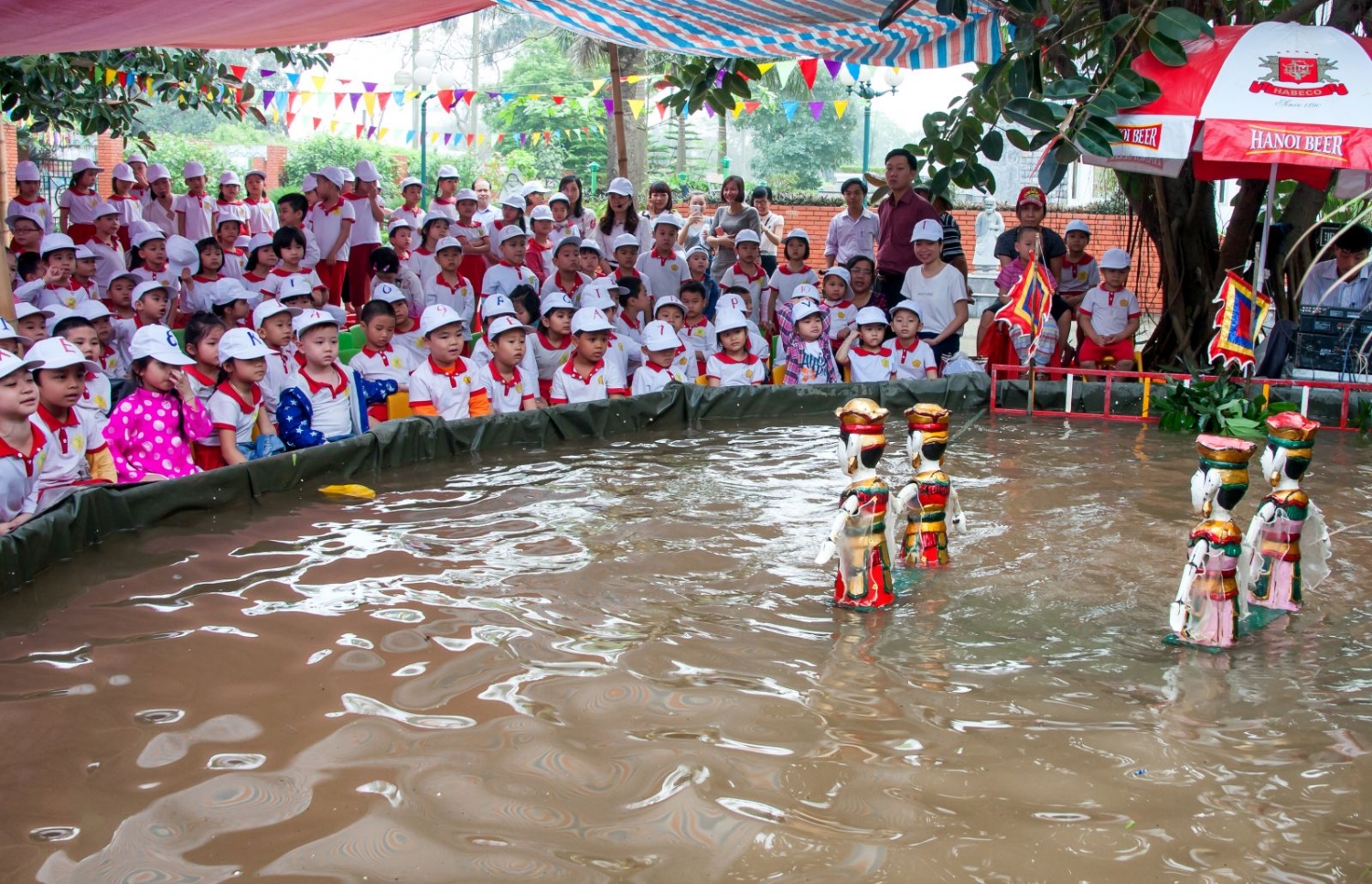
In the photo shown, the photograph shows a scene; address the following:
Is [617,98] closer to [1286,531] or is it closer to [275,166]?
[1286,531]

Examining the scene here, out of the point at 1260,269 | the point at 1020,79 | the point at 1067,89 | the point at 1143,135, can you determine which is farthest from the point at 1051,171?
the point at 1260,269

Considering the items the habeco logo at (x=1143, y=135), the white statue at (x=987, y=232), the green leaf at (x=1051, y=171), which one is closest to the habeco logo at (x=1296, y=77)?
the habeco logo at (x=1143, y=135)

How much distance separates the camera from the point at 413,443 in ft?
23.6

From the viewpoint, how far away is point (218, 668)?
4035mm

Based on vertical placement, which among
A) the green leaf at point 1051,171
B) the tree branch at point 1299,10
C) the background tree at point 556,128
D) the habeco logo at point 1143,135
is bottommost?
the green leaf at point 1051,171

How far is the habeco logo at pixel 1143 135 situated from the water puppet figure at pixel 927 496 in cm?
351

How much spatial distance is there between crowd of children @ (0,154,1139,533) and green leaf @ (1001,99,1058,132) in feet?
8.94

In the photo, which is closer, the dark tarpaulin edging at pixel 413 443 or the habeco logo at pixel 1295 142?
the dark tarpaulin edging at pixel 413 443

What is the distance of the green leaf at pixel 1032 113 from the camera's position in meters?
6.64

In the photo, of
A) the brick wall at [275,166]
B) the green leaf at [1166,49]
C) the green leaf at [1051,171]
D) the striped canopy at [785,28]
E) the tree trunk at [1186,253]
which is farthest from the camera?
the brick wall at [275,166]

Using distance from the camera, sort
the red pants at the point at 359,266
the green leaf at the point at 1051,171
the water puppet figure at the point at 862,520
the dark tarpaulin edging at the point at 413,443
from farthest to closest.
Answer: the red pants at the point at 359,266
the green leaf at the point at 1051,171
the dark tarpaulin edging at the point at 413,443
the water puppet figure at the point at 862,520

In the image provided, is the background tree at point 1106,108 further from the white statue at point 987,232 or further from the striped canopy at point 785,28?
the white statue at point 987,232

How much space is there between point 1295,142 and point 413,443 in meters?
5.48

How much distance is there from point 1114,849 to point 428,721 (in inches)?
75.8
